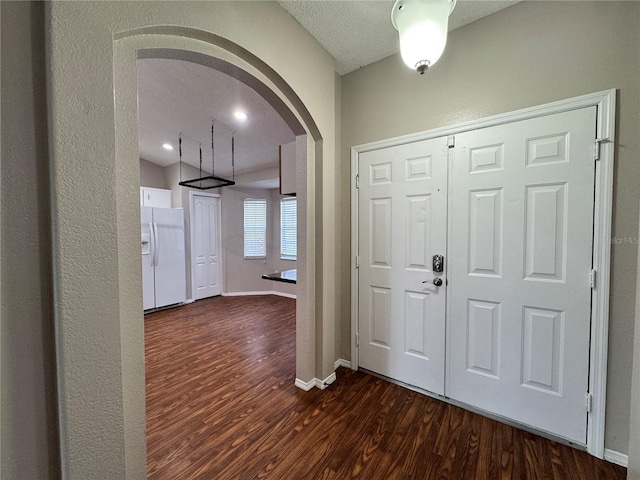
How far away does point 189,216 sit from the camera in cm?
497

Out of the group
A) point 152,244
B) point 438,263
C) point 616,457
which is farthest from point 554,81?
point 152,244

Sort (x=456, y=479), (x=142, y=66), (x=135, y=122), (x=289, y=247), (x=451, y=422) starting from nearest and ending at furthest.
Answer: (x=135, y=122) < (x=456, y=479) < (x=451, y=422) < (x=142, y=66) < (x=289, y=247)

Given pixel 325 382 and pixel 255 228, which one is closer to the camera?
pixel 325 382

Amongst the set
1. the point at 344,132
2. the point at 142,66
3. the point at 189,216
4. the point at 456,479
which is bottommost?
the point at 456,479

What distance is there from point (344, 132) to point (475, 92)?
1.03 metres

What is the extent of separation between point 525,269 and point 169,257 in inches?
194

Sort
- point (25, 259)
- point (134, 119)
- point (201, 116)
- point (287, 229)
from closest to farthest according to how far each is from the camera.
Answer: point (25, 259), point (134, 119), point (201, 116), point (287, 229)

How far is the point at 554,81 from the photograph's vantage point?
1.51 metres

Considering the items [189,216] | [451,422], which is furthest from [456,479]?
[189,216]

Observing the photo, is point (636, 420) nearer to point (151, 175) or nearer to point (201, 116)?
point (201, 116)

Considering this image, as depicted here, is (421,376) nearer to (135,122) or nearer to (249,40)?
(135,122)

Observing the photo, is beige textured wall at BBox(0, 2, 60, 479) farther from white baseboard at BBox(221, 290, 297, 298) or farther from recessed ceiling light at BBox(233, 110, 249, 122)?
white baseboard at BBox(221, 290, 297, 298)

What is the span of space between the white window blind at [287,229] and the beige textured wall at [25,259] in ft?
15.6

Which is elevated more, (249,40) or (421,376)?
(249,40)
